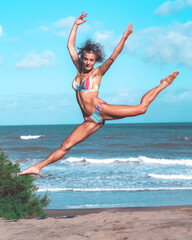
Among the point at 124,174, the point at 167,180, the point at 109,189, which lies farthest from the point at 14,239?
the point at 124,174

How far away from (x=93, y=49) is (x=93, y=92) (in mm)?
556

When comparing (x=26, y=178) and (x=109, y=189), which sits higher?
(x=26, y=178)

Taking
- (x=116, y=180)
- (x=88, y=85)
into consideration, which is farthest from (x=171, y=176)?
(x=88, y=85)

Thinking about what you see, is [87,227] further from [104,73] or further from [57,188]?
[57,188]

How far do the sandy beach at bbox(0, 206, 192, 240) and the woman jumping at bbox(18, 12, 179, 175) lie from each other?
2.40m

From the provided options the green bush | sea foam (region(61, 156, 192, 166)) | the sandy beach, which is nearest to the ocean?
sea foam (region(61, 156, 192, 166))

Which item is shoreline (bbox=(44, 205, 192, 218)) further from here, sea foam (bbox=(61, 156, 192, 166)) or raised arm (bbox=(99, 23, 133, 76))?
sea foam (bbox=(61, 156, 192, 166))

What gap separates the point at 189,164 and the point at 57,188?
11.6 meters

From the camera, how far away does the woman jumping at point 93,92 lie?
5180mm

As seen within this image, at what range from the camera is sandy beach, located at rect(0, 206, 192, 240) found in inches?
275

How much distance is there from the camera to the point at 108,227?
798cm

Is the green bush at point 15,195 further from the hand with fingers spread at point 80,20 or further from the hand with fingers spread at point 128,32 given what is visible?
the hand with fingers spread at point 128,32

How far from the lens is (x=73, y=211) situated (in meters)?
12.4

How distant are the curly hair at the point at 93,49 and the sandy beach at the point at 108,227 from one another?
10.6ft
